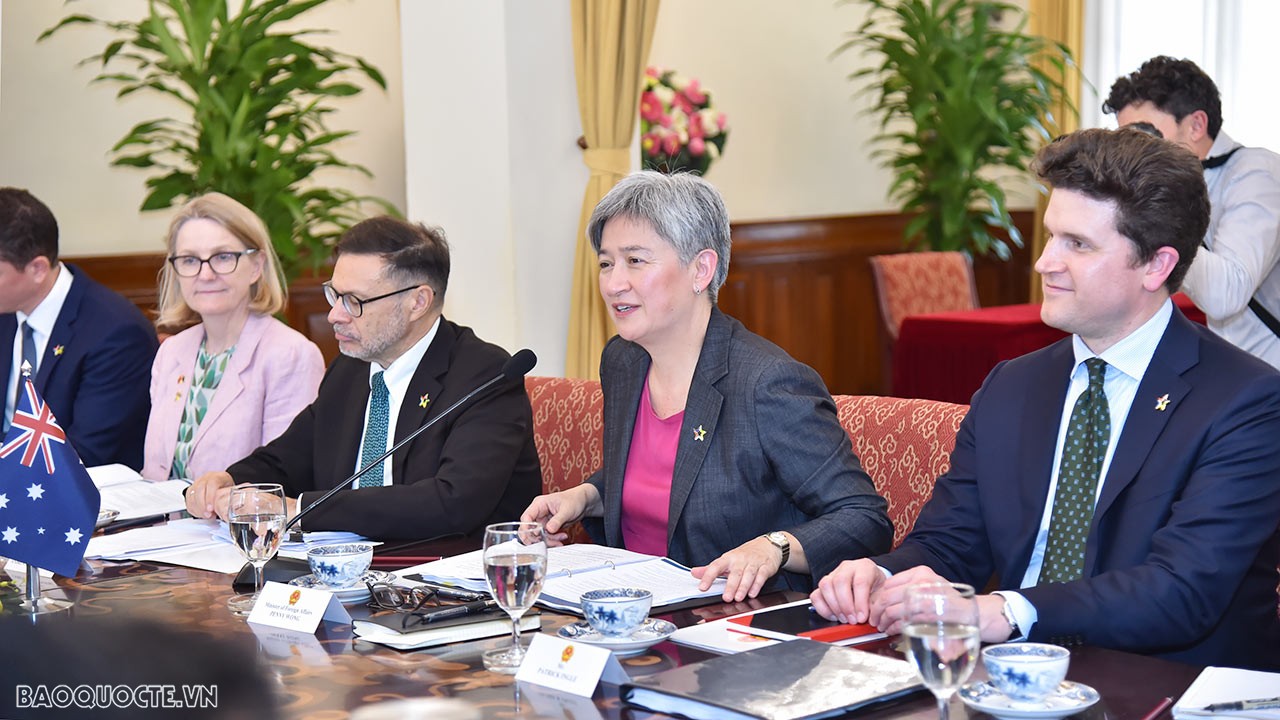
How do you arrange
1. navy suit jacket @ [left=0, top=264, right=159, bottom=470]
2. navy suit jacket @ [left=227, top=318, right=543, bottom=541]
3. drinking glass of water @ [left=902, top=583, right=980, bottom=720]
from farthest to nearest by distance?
navy suit jacket @ [left=0, top=264, right=159, bottom=470], navy suit jacket @ [left=227, top=318, right=543, bottom=541], drinking glass of water @ [left=902, top=583, right=980, bottom=720]

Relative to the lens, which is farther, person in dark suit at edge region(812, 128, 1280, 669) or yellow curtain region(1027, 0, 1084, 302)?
yellow curtain region(1027, 0, 1084, 302)

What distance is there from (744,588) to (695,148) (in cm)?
421

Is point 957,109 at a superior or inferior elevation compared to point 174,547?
superior

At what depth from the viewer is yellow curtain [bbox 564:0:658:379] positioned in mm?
4270

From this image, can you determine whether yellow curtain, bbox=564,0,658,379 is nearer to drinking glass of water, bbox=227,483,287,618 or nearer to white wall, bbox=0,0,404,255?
white wall, bbox=0,0,404,255

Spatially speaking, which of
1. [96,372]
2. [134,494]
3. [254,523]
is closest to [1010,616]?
[254,523]

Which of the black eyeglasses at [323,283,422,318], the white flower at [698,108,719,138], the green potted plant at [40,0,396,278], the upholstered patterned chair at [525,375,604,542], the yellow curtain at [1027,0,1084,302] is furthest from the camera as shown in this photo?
the yellow curtain at [1027,0,1084,302]

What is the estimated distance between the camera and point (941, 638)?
3.88 feet

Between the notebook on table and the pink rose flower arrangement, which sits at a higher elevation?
the pink rose flower arrangement

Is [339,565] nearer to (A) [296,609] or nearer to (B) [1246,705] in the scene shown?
(A) [296,609]

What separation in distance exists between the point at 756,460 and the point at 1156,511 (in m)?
0.67

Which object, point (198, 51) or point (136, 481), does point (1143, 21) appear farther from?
point (136, 481)

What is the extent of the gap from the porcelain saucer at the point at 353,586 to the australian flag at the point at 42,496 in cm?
31

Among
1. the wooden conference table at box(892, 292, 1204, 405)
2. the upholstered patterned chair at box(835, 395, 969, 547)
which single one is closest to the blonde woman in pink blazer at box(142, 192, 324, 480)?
the upholstered patterned chair at box(835, 395, 969, 547)
